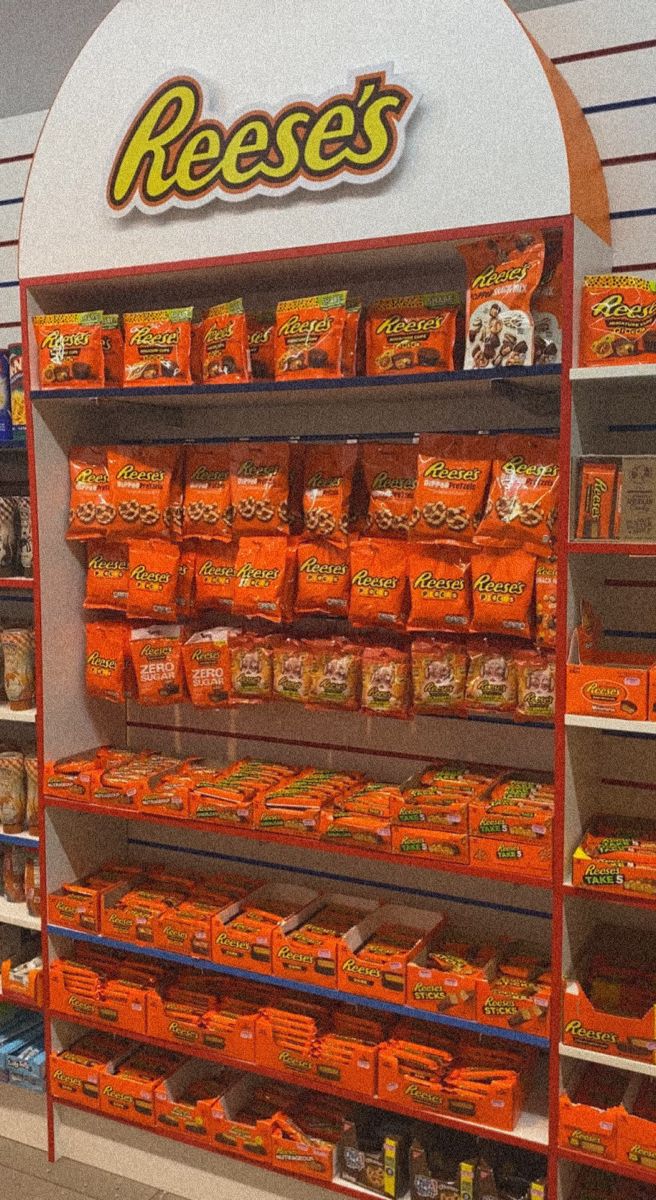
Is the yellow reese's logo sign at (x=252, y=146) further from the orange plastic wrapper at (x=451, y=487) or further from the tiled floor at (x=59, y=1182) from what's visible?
the tiled floor at (x=59, y=1182)

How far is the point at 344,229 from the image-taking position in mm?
2676

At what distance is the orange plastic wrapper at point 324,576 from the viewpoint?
296 cm

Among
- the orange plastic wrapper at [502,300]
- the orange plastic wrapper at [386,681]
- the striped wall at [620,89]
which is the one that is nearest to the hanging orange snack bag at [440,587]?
the orange plastic wrapper at [386,681]

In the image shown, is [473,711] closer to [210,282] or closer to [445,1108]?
[445,1108]

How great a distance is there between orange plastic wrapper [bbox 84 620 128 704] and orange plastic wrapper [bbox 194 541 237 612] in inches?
12.0

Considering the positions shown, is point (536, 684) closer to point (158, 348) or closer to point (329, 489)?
point (329, 489)

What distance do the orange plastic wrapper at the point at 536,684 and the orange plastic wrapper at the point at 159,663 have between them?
1.08 meters

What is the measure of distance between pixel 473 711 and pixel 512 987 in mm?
722

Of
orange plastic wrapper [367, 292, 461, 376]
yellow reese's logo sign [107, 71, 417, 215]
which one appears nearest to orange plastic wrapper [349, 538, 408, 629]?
orange plastic wrapper [367, 292, 461, 376]

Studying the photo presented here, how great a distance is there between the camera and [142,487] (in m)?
3.17

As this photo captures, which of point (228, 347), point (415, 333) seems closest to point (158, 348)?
point (228, 347)

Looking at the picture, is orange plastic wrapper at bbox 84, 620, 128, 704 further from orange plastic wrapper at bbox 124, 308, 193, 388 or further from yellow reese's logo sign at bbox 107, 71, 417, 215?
yellow reese's logo sign at bbox 107, 71, 417, 215

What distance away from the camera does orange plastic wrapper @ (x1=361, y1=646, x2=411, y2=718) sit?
2.92 m

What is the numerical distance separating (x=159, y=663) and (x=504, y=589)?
1.13 metres
